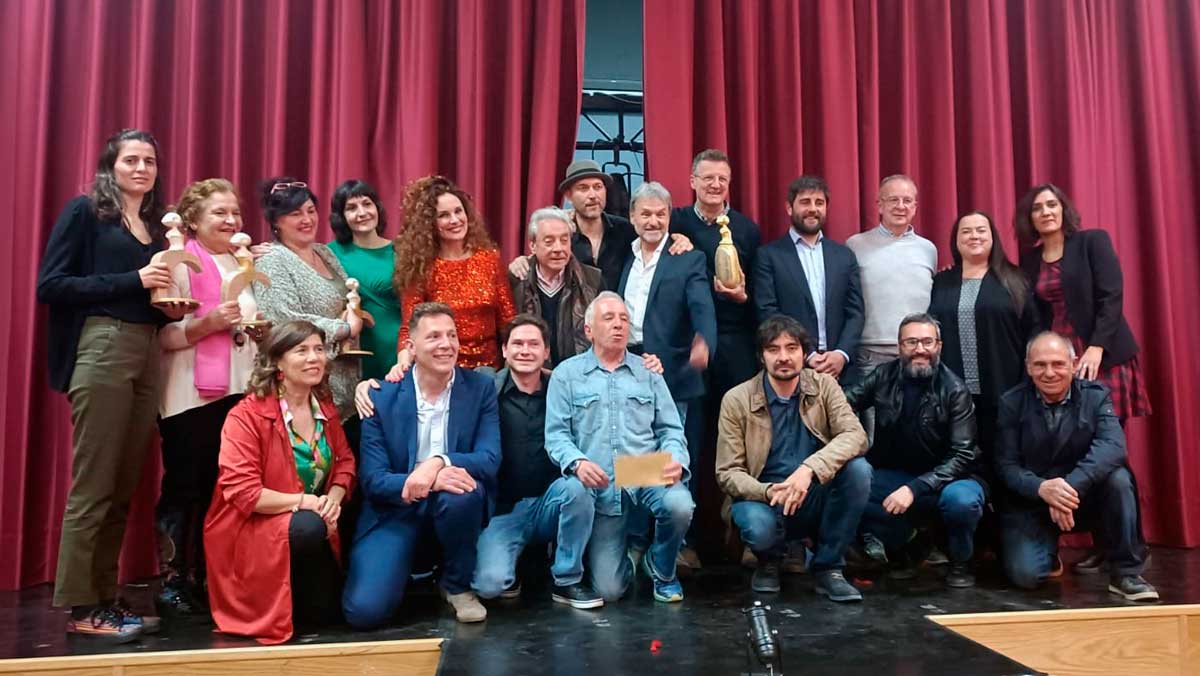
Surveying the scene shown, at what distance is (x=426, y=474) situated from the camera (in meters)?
2.71


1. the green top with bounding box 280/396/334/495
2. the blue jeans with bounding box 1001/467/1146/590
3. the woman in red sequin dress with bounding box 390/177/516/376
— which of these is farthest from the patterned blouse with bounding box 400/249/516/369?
the blue jeans with bounding box 1001/467/1146/590

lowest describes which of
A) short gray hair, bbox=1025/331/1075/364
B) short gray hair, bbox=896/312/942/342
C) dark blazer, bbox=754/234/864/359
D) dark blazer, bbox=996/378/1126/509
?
dark blazer, bbox=996/378/1126/509

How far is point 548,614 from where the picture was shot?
9.11 feet

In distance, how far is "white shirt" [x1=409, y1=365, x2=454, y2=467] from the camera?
2.86m

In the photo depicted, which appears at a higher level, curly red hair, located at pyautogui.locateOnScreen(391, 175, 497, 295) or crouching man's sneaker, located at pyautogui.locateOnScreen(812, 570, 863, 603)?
curly red hair, located at pyautogui.locateOnScreen(391, 175, 497, 295)

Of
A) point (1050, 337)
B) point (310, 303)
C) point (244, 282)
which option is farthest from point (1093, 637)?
point (244, 282)

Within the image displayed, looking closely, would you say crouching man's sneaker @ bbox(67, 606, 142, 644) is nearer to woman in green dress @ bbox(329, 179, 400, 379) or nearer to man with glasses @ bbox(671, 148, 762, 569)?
woman in green dress @ bbox(329, 179, 400, 379)

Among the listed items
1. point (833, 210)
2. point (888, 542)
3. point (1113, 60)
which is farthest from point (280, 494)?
point (1113, 60)

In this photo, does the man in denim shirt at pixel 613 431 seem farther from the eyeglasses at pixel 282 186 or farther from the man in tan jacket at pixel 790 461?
the eyeglasses at pixel 282 186

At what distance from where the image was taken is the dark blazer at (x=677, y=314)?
330 cm

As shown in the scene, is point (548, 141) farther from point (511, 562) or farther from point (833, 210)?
point (511, 562)

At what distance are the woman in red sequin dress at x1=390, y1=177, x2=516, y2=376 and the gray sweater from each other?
1.55 meters

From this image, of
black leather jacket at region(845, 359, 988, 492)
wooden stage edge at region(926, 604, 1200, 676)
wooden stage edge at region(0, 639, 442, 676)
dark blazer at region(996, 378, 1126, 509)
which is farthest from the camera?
black leather jacket at region(845, 359, 988, 492)

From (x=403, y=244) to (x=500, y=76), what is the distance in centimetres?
139
